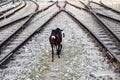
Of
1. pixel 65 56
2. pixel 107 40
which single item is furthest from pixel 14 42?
pixel 107 40

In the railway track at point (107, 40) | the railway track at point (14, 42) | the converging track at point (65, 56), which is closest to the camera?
the converging track at point (65, 56)

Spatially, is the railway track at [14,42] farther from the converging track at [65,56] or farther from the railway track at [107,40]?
the railway track at [107,40]

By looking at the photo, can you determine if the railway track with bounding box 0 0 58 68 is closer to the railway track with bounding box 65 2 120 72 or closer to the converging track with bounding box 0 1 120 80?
the converging track with bounding box 0 1 120 80

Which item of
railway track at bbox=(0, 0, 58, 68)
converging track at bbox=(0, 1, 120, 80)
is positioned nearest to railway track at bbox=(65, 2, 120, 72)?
converging track at bbox=(0, 1, 120, 80)

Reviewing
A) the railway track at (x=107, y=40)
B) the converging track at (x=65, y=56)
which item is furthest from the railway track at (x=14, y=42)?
the railway track at (x=107, y=40)

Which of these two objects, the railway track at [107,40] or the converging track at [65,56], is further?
the railway track at [107,40]

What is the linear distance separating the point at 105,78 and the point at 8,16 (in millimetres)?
11918

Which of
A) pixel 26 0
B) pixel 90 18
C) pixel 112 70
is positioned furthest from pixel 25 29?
pixel 26 0

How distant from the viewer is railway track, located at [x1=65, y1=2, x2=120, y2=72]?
9.52 meters

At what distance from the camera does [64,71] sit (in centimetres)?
848

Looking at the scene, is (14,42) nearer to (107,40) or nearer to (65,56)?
(65,56)

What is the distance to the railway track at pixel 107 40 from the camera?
9.52 metres

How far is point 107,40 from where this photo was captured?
1186cm

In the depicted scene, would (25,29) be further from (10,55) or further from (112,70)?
(112,70)
